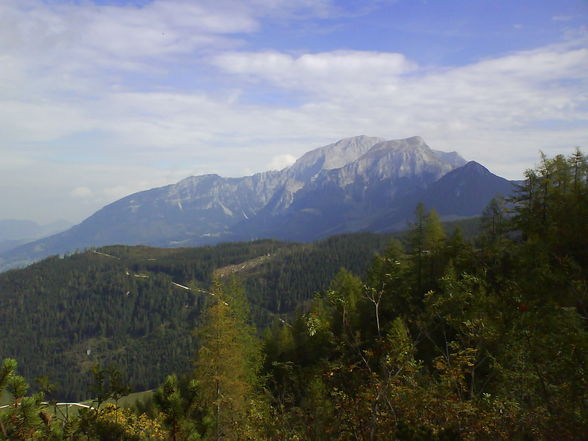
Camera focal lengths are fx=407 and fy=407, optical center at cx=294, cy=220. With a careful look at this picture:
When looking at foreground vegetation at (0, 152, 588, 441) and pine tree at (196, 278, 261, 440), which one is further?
pine tree at (196, 278, 261, 440)

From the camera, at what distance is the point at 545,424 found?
783 centimetres

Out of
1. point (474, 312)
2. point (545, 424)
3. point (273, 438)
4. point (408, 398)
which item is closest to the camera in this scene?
point (545, 424)

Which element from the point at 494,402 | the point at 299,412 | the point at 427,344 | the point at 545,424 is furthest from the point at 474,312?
the point at 427,344

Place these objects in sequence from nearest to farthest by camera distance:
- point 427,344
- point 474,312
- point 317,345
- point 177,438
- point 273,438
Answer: point 273,438 < point 474,312 < point 177,438 < point 427,344 < point 317,345

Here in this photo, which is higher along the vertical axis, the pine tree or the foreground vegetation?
the foreground vegetation

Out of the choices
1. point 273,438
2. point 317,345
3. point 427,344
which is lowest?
point 317,345

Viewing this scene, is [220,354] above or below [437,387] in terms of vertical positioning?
below

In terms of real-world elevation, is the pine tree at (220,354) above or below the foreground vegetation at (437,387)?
below

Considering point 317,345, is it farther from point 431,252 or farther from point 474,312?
point 474,312

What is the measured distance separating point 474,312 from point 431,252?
3420 cm

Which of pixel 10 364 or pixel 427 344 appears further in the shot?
pixel 427 344

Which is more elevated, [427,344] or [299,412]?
[299,412]

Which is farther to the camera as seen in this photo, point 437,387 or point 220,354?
point 220,354

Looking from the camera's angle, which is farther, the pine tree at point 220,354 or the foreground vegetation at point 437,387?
the pine tree at point 220,354
